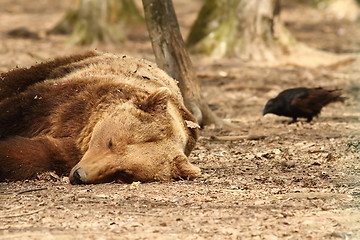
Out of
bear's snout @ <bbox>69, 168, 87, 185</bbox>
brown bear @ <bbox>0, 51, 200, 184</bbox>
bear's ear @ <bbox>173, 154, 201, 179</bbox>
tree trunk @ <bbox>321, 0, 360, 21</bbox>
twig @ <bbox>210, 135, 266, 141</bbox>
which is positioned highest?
brown bear @ <bbox>0, 51, 200, 184</bbox>

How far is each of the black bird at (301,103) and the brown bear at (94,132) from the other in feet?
10.4

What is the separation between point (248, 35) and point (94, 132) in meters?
8.21

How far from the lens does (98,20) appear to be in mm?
15609

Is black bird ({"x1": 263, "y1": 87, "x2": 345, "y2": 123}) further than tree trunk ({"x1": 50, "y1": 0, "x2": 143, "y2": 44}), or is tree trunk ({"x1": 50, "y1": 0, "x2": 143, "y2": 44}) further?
tree trunk ({"x1": 50, "y1": 0, "x2": 143, "y2": 44})

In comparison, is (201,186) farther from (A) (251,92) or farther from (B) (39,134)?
(A) (251,92)

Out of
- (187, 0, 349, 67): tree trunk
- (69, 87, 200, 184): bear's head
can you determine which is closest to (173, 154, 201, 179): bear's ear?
(69, 87, 200, 184): bear's head

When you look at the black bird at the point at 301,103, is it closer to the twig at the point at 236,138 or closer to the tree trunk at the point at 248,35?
the twig at the point at 236,138

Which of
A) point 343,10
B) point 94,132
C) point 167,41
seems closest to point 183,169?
point 94,132

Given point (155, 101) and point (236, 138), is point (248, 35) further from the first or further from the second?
point (155, 101)

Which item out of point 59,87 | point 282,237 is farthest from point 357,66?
point 282,237

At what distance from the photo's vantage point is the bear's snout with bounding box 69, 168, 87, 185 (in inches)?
200

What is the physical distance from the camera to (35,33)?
57.3ft

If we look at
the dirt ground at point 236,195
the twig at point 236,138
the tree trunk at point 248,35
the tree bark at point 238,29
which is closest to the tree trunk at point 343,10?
the tree trunk at point 248,35

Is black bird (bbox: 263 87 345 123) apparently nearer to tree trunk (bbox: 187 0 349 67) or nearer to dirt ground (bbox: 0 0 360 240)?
dirt ground (bbox: 0 0 360 240)
